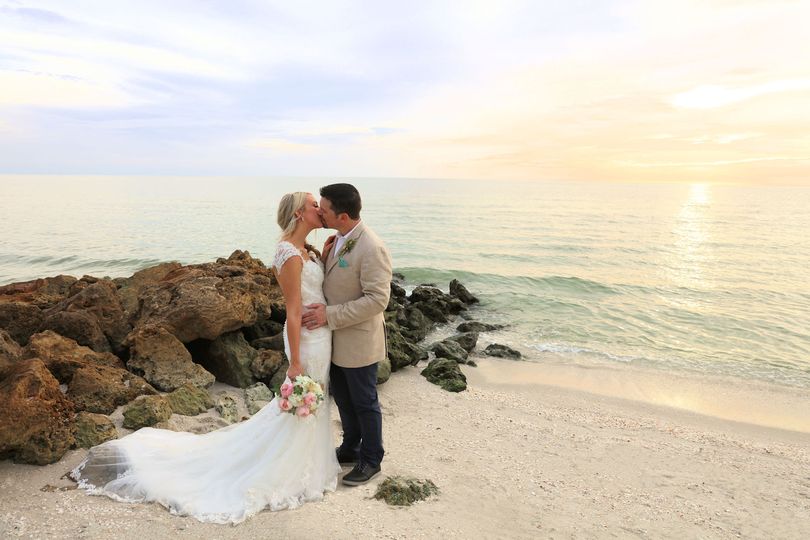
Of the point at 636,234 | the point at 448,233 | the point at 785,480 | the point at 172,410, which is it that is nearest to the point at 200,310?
the point at 172,410

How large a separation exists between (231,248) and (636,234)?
31562 millimetres

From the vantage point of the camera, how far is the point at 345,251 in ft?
15.2

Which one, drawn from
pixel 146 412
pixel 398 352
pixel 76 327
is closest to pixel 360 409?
pixel 146 412

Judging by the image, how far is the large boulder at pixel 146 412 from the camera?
5773mm

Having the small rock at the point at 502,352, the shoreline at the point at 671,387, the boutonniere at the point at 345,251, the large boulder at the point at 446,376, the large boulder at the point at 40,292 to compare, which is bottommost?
the shoreline at the point at 671,387

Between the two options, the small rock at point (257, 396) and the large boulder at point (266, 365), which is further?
the large boulder at point (266, 365)

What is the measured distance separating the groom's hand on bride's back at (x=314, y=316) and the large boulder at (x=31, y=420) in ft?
8.88

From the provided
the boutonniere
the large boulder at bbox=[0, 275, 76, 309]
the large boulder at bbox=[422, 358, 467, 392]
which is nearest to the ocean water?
the large boulder at bbox=[422, 358, 467, 392]

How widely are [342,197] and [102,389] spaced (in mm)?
4041

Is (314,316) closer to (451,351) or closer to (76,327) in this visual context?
(76,327)

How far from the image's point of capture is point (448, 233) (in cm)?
4131

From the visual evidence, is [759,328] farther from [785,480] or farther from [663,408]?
[785,480]

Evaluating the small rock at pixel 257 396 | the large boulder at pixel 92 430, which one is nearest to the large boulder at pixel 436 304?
the small rock at pixel 257 396

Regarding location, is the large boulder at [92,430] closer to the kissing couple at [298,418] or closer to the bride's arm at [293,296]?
the kissing couple at [298,418]
